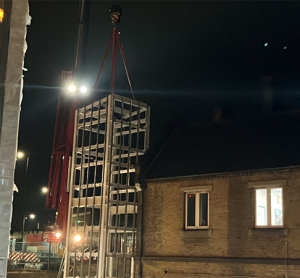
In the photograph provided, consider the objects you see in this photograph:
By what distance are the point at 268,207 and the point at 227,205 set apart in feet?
5.56

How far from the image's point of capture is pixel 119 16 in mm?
24953

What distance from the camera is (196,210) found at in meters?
18.2

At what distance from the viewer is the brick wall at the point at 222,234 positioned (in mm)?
15836

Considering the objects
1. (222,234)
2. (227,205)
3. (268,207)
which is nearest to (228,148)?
(227,205)

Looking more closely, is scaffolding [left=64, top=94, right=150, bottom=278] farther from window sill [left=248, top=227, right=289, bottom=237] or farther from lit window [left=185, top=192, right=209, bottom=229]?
window sill [left=248, top=227, right=289, bottom=237]

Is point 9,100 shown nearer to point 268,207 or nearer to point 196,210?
point 268,207

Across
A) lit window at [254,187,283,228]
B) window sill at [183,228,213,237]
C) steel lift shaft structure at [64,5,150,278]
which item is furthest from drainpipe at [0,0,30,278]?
steel lift shaft structure at [64,5,150,278]

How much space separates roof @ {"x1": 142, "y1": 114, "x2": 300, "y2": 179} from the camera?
17.3 metres

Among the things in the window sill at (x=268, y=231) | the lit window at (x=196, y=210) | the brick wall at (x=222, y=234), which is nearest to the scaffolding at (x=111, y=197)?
the brick wall at (x=222, y=234)

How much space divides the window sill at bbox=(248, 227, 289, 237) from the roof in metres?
2.31

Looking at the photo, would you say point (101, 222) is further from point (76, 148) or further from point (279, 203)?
point (279, 203)

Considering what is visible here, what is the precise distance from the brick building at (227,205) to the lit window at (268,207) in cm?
4

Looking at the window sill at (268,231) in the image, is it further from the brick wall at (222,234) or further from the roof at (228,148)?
the roof at (228,148)

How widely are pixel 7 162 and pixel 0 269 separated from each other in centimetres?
128
